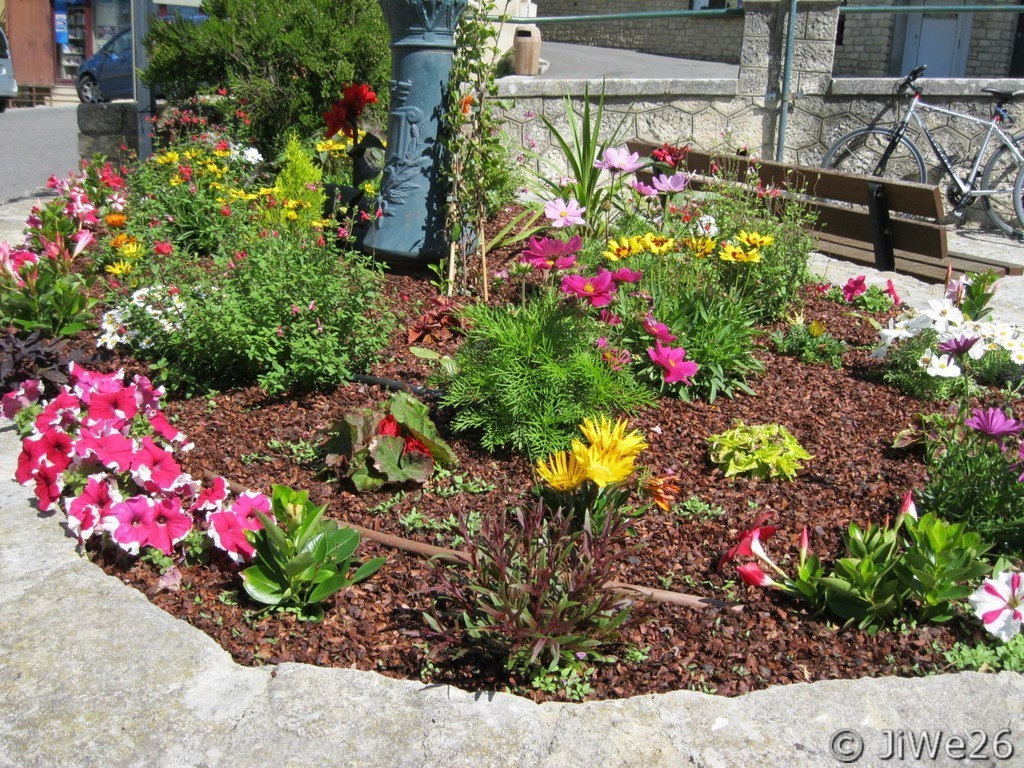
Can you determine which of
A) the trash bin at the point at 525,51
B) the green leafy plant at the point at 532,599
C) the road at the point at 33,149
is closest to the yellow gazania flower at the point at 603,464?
the green leafy plant at the point at 532,599

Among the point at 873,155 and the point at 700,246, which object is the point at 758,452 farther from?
the point at 873,155

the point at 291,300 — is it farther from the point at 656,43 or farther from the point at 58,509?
the point at 656,43

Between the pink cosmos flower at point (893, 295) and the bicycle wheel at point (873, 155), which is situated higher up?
the bicycle wheel at point (873, 155)

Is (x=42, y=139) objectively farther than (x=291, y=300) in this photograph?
Yes

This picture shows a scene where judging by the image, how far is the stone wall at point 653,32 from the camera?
83.8ft

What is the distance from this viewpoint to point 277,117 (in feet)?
26.3

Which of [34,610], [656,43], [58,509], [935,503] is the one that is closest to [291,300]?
[58,509]

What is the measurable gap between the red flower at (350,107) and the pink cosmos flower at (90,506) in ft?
11.6

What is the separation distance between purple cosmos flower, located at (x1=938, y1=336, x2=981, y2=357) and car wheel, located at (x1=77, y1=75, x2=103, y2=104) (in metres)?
22.4

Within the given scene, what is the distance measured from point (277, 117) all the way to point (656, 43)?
68.4 feet

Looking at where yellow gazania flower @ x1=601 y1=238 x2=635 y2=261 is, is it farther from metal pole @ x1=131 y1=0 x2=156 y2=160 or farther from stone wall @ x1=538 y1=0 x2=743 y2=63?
stone wall @ x1=538 y1=0 x2=743 y2=63

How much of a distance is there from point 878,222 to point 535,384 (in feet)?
10.8

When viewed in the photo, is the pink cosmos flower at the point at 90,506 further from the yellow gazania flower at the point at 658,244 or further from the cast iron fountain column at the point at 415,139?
the cast iron fountain column at the point at 415,139

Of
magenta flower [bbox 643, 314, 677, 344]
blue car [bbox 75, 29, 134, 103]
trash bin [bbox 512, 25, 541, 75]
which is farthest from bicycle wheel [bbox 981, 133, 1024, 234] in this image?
blue car [bbox 75, 29, 134, 103]
